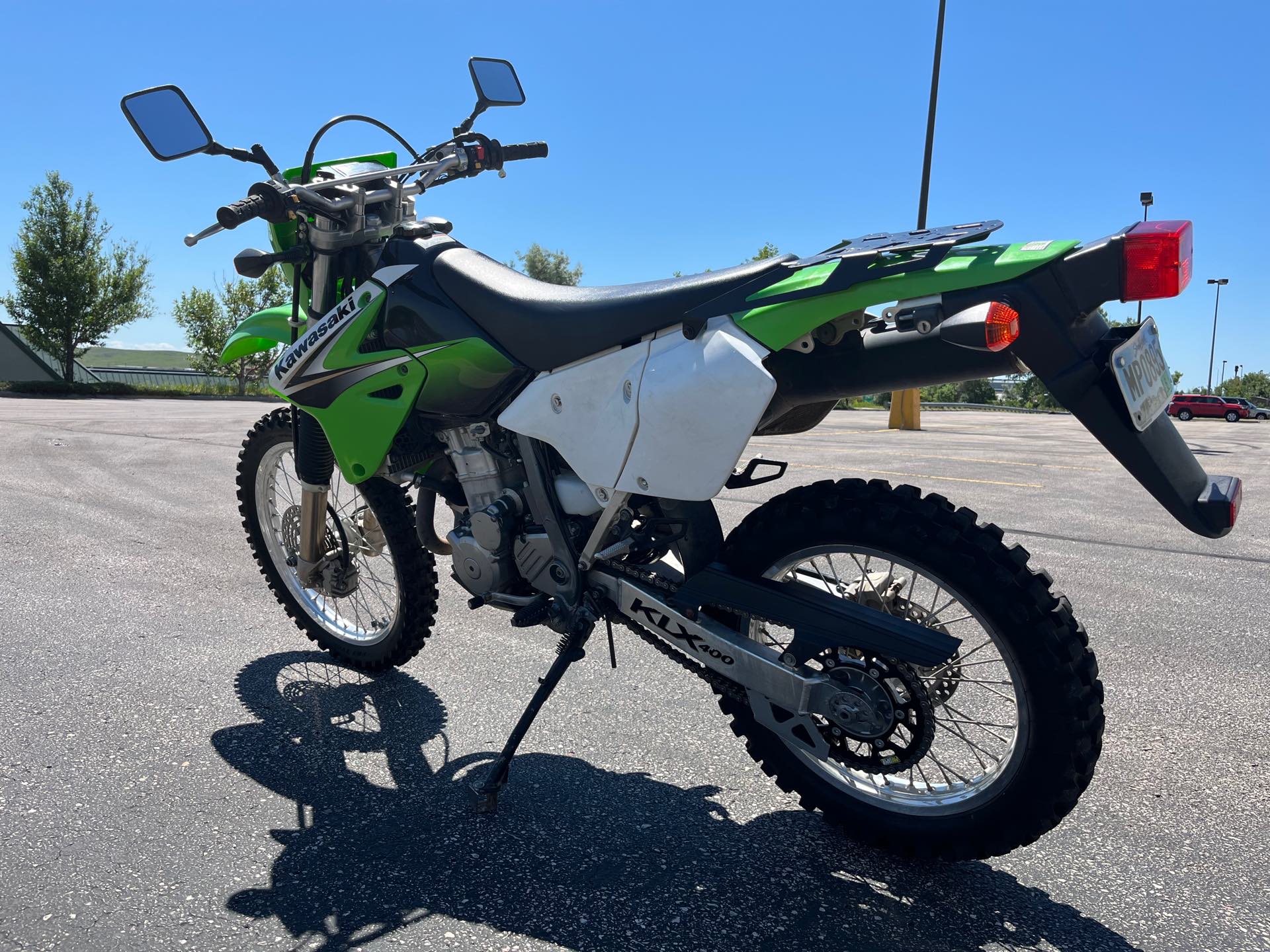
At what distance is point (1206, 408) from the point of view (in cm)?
4434

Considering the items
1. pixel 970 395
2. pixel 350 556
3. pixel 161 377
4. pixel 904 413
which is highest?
pixel 970 395

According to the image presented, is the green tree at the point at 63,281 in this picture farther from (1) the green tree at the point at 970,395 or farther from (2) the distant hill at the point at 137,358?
(2) the distant hill at the point at 137,358

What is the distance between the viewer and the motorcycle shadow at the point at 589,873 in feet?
6.95

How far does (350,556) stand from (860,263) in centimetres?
241

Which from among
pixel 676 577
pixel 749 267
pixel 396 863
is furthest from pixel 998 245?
pixel 396 863

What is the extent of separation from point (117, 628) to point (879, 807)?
10.9 ft

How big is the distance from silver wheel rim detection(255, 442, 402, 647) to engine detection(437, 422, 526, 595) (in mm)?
723

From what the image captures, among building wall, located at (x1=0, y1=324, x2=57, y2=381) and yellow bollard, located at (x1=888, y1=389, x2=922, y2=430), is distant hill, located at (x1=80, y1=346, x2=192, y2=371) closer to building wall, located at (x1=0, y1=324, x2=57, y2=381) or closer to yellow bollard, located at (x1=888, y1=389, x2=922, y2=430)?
building wall, located at (x1=0, y1=324, x2=57, y2=381)

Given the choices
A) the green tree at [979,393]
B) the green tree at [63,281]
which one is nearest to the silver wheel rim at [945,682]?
the green tree at [63,281]

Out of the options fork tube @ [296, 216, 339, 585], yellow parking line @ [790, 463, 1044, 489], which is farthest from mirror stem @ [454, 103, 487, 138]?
yellow parking line @ [790, 463, 1044, 489]

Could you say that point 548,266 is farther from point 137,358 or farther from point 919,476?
point 137,358

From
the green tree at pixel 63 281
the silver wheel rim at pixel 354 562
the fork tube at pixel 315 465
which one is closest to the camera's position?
the fork tube at pixel 315 465

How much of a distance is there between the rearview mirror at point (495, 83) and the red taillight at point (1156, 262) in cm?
244

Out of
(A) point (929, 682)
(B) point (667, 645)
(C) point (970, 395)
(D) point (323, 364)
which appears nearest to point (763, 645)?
(B) point (667, 645)
